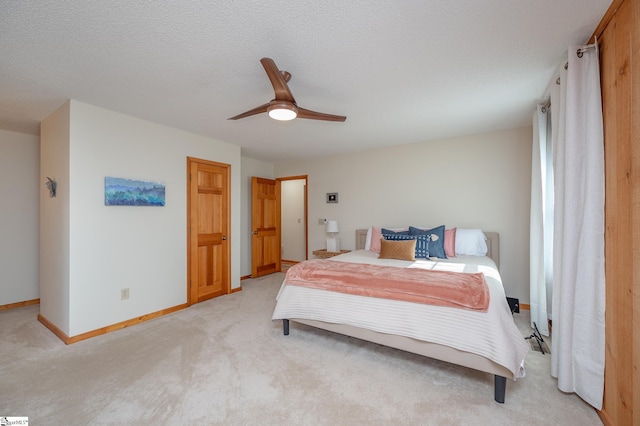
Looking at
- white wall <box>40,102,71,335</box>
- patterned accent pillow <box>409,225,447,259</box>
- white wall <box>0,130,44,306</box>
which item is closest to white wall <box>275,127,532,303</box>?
patterned accent pillow <box>409,225,447,259</box>


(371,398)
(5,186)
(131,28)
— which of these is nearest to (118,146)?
(131,28)

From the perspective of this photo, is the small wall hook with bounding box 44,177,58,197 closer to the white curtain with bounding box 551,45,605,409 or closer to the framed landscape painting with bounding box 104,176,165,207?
the framed landscape painting with bounding box 104,176,165,207

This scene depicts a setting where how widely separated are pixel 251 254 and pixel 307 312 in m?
3.05

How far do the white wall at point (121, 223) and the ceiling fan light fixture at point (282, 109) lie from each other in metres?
2.17

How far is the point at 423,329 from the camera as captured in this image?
79.5 inches

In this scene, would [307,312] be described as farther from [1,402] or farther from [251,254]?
[251,254]

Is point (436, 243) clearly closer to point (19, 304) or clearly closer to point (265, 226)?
point (265, 226)

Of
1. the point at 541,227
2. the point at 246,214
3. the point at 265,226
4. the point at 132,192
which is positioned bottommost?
the point at 265,226

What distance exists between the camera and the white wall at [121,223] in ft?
8.98

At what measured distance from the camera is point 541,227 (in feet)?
8.95

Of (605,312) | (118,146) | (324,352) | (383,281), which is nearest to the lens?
(605,312)

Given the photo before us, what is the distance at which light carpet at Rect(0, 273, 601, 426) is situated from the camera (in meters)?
1.67

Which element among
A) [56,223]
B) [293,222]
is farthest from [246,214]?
[56,223]

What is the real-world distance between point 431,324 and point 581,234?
1.16m
